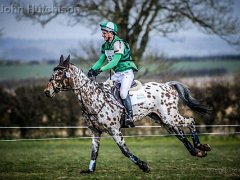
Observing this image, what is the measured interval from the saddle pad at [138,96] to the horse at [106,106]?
4cm

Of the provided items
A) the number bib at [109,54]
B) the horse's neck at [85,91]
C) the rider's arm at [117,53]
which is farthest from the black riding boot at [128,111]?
the number bib at [109,54]

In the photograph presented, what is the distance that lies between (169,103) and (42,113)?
10.5 metres

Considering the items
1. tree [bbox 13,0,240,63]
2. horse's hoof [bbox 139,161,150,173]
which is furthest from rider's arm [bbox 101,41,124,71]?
tree [bbox 13,0,240,63]

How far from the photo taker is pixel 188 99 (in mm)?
11672

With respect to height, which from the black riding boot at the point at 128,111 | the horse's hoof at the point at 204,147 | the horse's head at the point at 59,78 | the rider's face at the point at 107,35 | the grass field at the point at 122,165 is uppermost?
the rider's face at the point at 107,35

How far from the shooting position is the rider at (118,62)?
33.8 feet

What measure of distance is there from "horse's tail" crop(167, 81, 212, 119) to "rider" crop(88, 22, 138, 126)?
54.2 inches

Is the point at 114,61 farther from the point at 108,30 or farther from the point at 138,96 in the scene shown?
the point at 138,96

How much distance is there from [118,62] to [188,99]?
1971mm

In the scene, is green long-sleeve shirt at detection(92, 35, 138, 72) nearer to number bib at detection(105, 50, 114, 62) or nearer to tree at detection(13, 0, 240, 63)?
number bib at detection(105, 50, 114, 62)

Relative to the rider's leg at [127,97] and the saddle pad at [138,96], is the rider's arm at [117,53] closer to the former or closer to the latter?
the rider's leg at [127,97]

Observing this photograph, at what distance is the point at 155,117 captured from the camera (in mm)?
11227

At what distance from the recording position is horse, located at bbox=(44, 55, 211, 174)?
401 inches

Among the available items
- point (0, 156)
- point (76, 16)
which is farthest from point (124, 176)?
point (76, 16)
